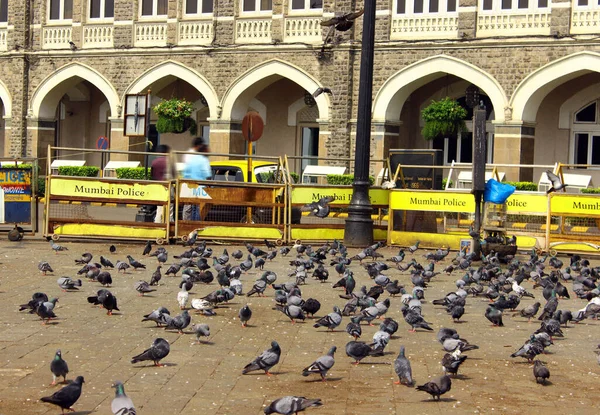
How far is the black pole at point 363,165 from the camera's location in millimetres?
19219

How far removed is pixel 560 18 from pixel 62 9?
16.9 meters

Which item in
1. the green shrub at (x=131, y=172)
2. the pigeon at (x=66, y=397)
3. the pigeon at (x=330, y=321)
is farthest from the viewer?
the green shrub at (x=131, y=172)

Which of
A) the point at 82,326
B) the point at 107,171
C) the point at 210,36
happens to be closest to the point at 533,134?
the point at 210,36

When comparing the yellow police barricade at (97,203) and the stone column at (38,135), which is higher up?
the stone column at (38,135)

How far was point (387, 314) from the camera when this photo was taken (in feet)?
40.0

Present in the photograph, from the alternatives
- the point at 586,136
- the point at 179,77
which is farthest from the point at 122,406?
the point at 179,77

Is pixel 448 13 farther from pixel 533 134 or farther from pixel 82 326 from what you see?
pixel 82 326

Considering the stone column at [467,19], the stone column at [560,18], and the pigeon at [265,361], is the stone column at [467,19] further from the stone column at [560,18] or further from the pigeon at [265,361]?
the pigeon at [265,361]

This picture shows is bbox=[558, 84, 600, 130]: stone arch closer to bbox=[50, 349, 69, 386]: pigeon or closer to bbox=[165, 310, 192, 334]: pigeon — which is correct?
bbox=[165, 310, 192, 334]: pigeon

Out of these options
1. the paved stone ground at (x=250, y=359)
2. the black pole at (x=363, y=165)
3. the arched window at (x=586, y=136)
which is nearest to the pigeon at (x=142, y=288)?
the paved stone ground at (x=250, y=359)

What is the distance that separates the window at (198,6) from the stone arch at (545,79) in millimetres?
10369

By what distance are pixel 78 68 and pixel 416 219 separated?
1923 cm

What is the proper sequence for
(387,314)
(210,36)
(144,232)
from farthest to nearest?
(210,36), (144,232), (387,314)

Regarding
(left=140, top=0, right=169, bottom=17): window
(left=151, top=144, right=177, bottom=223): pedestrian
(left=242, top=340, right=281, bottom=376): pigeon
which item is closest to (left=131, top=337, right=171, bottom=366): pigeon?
(left=242, top=340, right=281, bottom=376): pigeon
